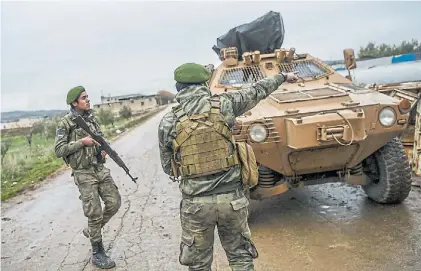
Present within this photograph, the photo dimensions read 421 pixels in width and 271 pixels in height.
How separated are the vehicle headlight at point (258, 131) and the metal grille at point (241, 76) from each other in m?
1.54

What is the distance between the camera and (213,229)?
2889 millimetres

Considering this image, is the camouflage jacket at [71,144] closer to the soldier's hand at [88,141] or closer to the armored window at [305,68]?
the soldier's hand at [88,141]

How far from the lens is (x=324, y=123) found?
13.5 ft

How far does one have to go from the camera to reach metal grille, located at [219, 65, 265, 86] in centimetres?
572

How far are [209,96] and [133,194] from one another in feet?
14.5

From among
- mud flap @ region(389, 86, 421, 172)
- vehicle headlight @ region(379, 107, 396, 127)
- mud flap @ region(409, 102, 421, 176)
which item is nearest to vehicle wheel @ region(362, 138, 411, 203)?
vehicle headlight @ region(379, 107, 396, 127)

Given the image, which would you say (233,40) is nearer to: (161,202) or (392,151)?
(161,202)

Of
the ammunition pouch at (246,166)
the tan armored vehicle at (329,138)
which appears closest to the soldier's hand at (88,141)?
the tan armored vehicle at (329,138)

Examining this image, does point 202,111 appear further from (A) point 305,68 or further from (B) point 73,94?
(A) point 305,68

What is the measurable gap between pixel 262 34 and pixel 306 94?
255cm

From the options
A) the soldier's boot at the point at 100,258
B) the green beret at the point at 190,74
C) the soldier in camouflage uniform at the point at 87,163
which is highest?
the green beret at the point at 190,74

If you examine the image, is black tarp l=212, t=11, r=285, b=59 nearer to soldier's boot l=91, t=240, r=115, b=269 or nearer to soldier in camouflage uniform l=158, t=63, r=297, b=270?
soldier's boot l=91, t=240, r=115, b=269

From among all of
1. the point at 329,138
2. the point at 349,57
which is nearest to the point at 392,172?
the point at 329,138

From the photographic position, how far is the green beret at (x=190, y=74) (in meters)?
2.79
